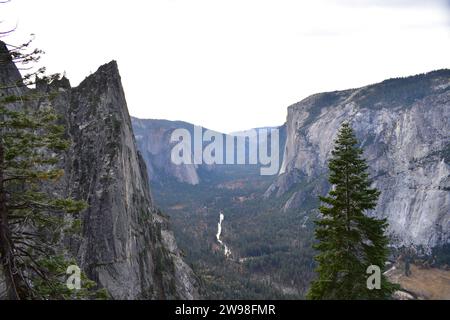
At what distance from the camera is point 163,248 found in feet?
192

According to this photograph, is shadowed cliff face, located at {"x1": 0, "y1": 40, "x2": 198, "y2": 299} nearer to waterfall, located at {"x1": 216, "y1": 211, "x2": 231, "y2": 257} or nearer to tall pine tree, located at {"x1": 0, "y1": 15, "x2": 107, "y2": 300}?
tall pine tree, located at {"x1": 0, "y1": 15, "x2": 107, "y2": 300}

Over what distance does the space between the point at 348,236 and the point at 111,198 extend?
3360 cm

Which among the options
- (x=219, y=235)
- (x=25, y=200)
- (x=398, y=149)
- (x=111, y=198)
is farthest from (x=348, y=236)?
(x=219, y=235)

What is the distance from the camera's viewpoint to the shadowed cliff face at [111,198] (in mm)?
45500

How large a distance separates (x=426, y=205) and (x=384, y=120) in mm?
44930

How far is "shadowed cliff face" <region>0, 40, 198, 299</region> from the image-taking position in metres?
45.5

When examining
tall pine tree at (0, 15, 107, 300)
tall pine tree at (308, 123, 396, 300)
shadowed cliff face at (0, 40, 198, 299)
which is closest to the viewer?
tall pine tree at (0, 15, 107, 300)

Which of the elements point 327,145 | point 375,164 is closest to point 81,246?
point 375,164

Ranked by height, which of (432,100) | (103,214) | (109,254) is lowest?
(109,254)

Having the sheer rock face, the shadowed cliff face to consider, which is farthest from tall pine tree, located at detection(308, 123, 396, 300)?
the sheer rock face

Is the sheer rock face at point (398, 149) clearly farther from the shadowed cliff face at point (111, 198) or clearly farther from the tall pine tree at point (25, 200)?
the tall pine tree at point (25, 200)

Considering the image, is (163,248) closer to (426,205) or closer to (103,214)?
(103,214)

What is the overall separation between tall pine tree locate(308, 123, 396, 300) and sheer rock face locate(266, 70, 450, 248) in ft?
249

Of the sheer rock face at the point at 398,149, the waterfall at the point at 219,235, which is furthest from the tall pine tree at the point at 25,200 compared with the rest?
the waterfall at the point at 219,235
